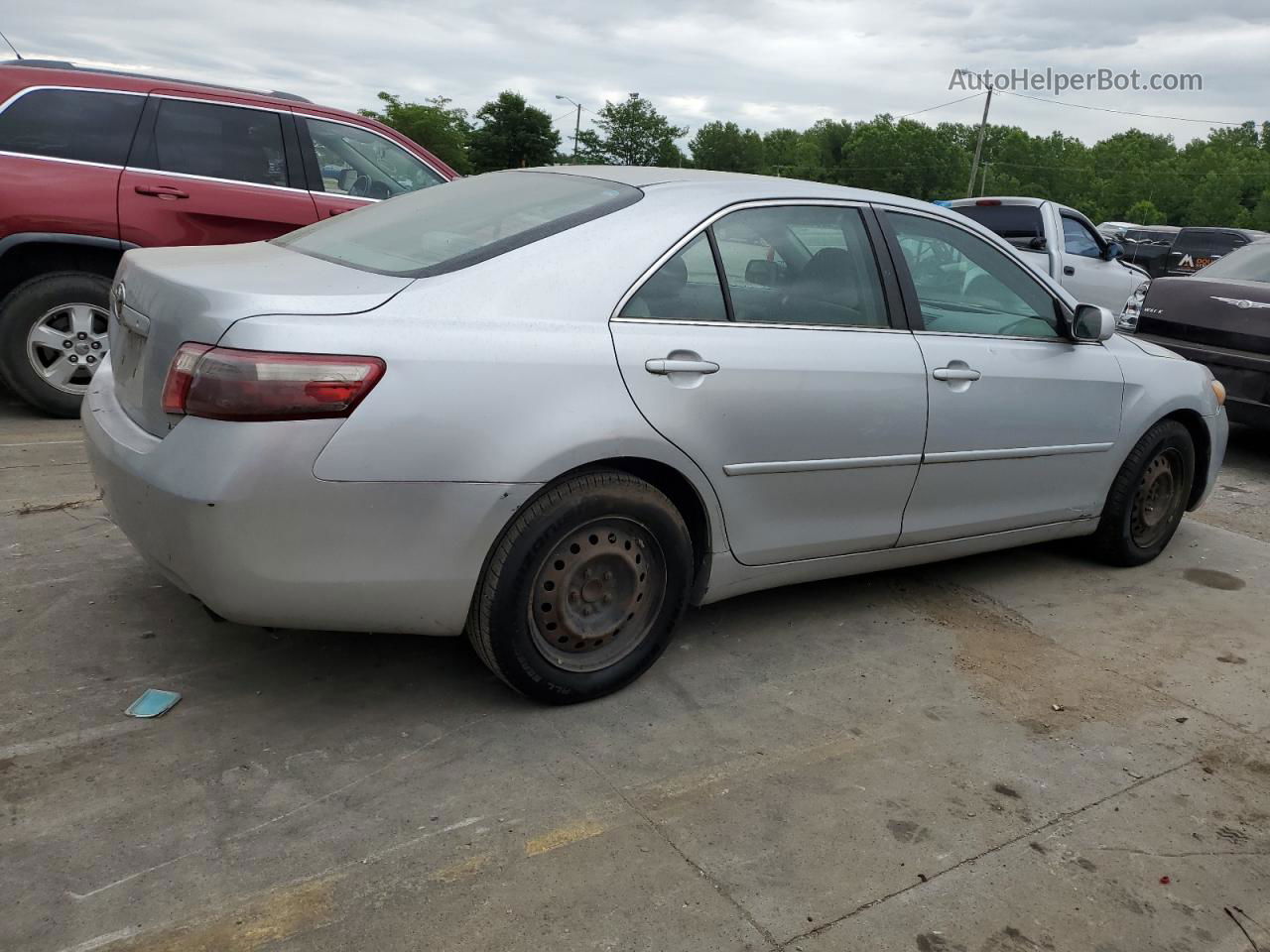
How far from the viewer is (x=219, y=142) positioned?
6.38 meters

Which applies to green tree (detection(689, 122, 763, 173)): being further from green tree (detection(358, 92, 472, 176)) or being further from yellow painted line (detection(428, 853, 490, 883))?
yellow painted line (detection(428, 853, 490, 883))

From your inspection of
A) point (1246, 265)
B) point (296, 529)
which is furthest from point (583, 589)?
point (1246, 265)

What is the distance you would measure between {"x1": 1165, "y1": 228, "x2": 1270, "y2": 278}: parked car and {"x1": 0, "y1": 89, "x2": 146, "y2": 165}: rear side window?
16.8 meters

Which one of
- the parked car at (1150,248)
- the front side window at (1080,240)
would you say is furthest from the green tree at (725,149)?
the front side window at (1080,240)

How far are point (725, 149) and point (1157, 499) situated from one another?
106m

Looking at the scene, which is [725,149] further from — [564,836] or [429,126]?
[564,836]

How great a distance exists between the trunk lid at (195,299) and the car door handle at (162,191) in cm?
300

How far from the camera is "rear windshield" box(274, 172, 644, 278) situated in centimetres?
318

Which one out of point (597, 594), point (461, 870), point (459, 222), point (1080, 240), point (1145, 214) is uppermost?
point (1145, 214)

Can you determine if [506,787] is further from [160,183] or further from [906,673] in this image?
[160,183]

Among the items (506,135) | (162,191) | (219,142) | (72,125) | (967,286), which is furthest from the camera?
(506,135)

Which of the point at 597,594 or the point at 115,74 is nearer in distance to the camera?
the point at 597,594

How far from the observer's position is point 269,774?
111 inches

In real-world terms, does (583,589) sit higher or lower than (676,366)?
lower
